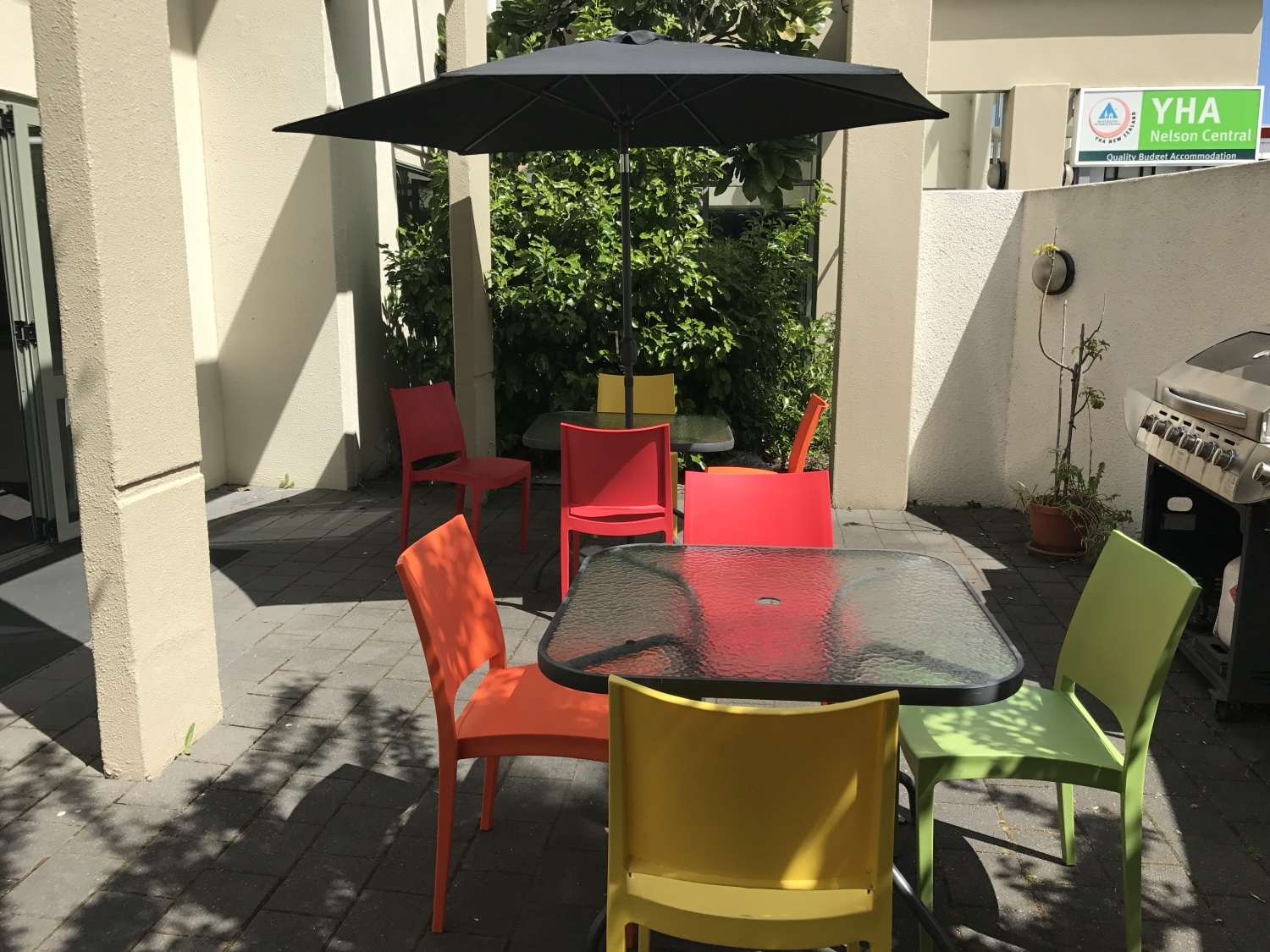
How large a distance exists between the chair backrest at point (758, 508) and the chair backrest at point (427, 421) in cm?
239

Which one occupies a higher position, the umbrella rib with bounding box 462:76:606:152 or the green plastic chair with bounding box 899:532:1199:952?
the umbrella rib with bounding box 462:76:606:152

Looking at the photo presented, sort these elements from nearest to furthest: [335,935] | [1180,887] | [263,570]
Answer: [335,935]
[1180,887]
[263,570]

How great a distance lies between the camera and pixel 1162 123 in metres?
13.5

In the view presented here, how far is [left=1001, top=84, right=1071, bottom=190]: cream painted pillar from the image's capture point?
43.7 feet

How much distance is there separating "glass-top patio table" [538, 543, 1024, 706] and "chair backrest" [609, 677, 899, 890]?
41cm

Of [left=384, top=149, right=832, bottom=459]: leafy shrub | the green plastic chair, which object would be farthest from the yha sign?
the green plastic chair

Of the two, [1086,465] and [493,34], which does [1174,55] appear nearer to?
[493,34]

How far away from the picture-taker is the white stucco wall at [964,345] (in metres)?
6.86

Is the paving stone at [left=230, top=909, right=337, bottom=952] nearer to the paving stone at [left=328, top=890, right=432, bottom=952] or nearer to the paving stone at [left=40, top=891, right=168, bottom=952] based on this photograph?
the paving stone at [left=328, top=890, right=432, bottom=952]

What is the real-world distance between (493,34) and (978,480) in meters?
6.78

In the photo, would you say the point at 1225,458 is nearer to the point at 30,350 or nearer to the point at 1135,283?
the point at 1135,283

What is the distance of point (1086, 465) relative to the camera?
635cm

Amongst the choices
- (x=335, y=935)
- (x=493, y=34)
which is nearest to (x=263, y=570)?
(x=335, y=935)

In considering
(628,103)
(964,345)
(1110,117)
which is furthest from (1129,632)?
(1110,117)
